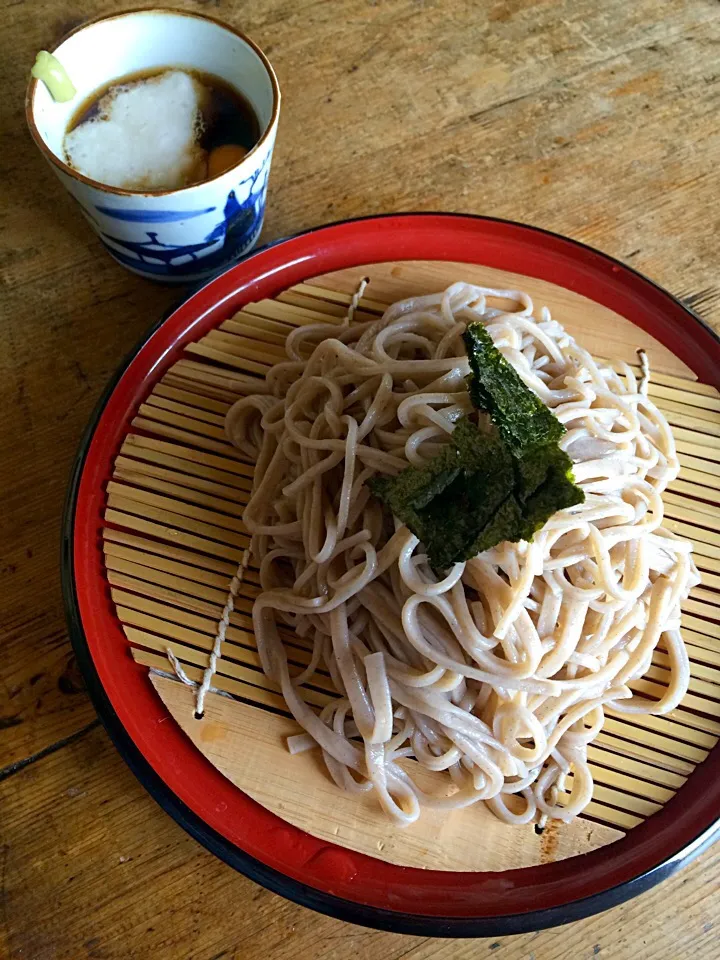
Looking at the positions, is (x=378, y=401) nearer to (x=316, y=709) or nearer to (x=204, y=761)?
(x=316, y=709)

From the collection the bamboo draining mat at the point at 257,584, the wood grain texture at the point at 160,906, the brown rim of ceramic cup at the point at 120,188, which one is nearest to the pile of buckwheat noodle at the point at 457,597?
the bamboo draining mat at the point at 257,584

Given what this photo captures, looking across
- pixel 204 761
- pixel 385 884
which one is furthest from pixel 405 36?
pixel 385 884

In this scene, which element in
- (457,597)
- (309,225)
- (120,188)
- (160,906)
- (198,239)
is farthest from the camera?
(309,225)

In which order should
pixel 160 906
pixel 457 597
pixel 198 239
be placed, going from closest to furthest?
pixel 457 597, pixel 160 906, pixel 198 239

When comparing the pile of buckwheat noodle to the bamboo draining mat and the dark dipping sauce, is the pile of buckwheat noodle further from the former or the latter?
the dark dipping sauce

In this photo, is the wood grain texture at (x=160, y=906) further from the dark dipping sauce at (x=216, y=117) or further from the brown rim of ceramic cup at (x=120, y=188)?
the dark dipping sauce at (x=216, y=117)

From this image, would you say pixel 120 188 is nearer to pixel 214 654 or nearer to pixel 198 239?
pixel 198 239

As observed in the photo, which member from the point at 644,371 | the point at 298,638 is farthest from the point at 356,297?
the point at 298,638
